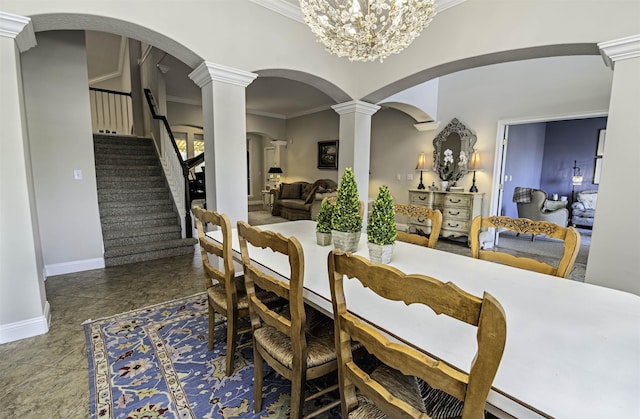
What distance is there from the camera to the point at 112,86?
30.7ft

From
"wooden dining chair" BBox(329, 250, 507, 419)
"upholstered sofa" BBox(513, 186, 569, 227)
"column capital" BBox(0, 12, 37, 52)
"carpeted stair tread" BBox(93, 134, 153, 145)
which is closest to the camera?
"wooden dining chair" BBox(329, 250, 507, 419)

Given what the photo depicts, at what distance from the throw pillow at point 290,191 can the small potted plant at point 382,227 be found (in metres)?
6.01

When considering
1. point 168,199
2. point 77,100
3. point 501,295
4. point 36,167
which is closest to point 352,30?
point 501,295

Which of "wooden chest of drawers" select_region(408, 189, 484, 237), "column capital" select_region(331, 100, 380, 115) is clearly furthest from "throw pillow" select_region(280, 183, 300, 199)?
"column capital" select_region(331, 100, 380, 115)

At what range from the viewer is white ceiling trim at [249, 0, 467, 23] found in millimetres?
2750

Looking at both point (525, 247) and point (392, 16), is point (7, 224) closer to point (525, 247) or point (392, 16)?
point (392, 16)

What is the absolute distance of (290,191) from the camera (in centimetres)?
755

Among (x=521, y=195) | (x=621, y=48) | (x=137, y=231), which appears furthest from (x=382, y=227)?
(x=521, y=195)

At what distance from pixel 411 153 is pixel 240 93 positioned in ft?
13.2

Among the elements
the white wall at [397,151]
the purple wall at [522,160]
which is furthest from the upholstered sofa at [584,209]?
the white wall at [397,151]

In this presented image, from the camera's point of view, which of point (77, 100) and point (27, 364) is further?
point (77, 100)

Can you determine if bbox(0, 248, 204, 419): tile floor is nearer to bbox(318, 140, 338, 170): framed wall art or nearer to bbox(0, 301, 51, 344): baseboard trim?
bbox(0, 301, 51, 344): baseboard trim

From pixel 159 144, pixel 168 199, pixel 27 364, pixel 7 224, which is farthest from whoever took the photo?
pixel 159 144

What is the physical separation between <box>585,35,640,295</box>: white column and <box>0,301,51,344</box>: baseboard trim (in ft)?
13.3
